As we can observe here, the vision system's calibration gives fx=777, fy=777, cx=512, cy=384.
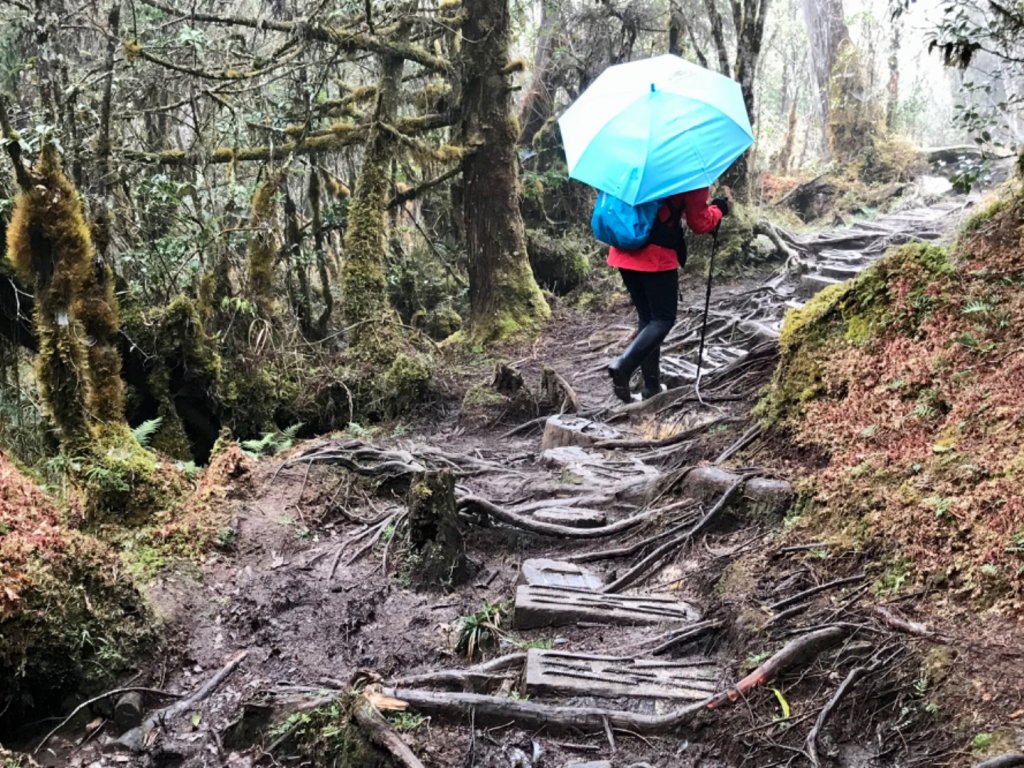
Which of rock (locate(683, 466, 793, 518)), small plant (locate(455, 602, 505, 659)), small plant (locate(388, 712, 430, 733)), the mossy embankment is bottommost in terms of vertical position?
small plant (locate(455, 602, 505, 659))

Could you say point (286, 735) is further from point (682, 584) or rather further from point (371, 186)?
point (371, 186)

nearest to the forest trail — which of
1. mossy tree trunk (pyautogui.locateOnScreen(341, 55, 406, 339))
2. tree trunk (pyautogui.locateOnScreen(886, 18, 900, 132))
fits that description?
mossy tree trunk (pyautogui.locateOnScreen(341, 55, 406, 339))

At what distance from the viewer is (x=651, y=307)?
6867mm

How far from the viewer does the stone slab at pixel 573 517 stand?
5.43 m

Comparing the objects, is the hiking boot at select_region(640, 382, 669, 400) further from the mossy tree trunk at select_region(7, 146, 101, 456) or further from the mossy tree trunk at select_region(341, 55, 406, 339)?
the mossy tree trunk at select_region(7, 146, 101, 456)

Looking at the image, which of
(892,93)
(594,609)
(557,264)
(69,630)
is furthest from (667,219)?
(892,93)

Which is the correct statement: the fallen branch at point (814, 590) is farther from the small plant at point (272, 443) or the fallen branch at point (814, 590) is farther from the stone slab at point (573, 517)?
the small plant at point (272, 443)

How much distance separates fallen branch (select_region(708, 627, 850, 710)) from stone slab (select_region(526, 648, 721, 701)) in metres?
0.20

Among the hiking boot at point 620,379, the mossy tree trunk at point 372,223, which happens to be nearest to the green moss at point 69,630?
the hiking boot at point 620,379

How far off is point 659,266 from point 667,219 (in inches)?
15.8

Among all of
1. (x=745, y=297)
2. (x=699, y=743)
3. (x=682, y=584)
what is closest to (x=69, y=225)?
(x=682, y=584)

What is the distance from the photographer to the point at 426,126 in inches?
454

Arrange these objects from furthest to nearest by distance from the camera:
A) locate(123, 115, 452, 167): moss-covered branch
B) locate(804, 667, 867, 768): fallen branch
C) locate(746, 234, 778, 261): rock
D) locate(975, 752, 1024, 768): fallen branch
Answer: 1. locate(746, 234, 778, 261): rock
2. locate(123, 115, 452, 167): moss-covered branch
3. locate(804, 667, 867, 768): fallen branch
4. locate(975, 752, 1024, 768): fallen branch

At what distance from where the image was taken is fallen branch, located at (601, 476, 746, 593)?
448cm
